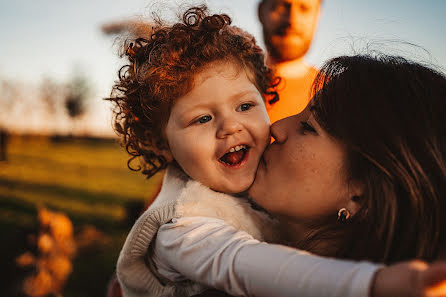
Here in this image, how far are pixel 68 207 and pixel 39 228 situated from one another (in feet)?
16.2

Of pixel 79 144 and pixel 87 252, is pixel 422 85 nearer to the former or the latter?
pixel 87 252

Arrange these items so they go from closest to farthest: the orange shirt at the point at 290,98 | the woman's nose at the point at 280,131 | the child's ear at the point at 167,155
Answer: the woman's nose at the point at 280,131 < the child's ear at the point at 167,155 < the orange shirt at the point at 290,98

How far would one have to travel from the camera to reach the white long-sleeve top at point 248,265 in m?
1.02

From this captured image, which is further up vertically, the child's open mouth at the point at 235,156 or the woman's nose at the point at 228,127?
the woman's nose at the point at 228,127

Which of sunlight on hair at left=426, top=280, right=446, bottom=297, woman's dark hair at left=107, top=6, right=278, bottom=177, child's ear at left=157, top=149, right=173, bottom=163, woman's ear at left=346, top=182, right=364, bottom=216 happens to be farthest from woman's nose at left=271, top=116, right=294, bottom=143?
sunlight on hair at left=426, top=280, right=446, bottom=297

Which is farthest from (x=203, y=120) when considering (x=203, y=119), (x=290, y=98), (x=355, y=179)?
(x=290, y=98)

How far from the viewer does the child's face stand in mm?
1759

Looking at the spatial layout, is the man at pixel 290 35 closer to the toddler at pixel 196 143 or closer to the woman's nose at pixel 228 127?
the toddler at pixel 196 143

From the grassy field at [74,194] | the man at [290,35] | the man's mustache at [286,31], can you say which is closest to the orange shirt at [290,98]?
the man at [290,35]

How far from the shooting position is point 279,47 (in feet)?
10.1

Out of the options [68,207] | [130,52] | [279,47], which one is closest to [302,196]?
[130,52]

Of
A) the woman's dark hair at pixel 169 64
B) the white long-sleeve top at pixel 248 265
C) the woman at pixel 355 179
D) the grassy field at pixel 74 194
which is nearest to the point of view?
the white long-sleeve top at pixel 248 265

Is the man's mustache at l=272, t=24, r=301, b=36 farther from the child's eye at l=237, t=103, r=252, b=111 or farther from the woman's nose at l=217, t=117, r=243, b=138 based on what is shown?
the woman's nose at l=217, t=117, r=243, b=138

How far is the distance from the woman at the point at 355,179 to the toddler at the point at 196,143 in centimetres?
5
